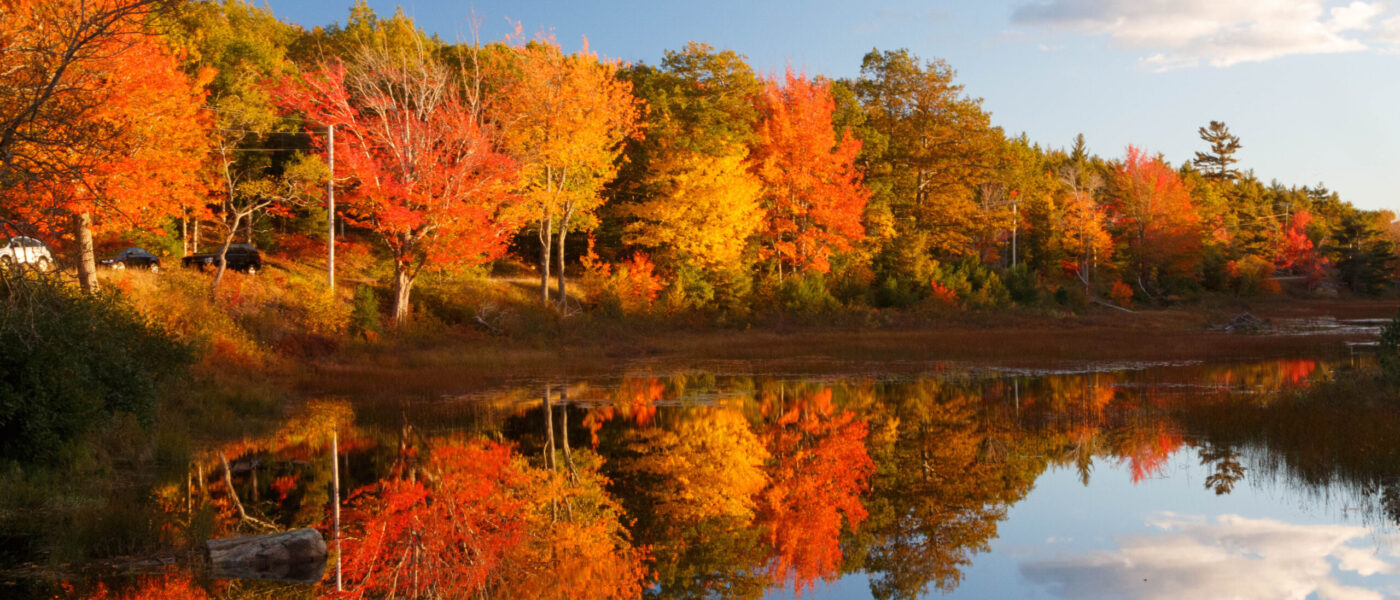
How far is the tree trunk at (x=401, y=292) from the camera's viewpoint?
35.2 meters

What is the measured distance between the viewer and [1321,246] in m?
86.0

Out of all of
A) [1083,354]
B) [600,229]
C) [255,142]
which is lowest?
[1083,354]

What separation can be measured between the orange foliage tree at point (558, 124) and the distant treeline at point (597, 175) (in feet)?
0.38

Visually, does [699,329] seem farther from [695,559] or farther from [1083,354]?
[695,559]

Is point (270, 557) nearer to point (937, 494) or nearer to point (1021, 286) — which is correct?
point (937, 494)

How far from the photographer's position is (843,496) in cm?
1325

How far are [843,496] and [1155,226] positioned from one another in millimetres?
65281

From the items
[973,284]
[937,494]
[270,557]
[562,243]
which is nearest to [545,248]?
[562,243]

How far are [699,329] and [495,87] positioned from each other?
15061 mm

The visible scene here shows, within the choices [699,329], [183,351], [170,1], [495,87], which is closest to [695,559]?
[170,1]

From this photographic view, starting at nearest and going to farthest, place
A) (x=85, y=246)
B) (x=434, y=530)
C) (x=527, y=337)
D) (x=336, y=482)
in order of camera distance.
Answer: (x=434, y=530), (x=336, y=482), (x=85, y=246), (x=527, y=337)

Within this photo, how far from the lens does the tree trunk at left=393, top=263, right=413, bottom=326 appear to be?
35.2 m

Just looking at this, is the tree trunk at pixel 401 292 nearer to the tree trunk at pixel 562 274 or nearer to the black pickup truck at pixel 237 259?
the tree trunk at pixel 562 274

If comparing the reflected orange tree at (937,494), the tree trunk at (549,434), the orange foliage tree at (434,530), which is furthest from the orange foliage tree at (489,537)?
the reflected orange tree at (937,494)
